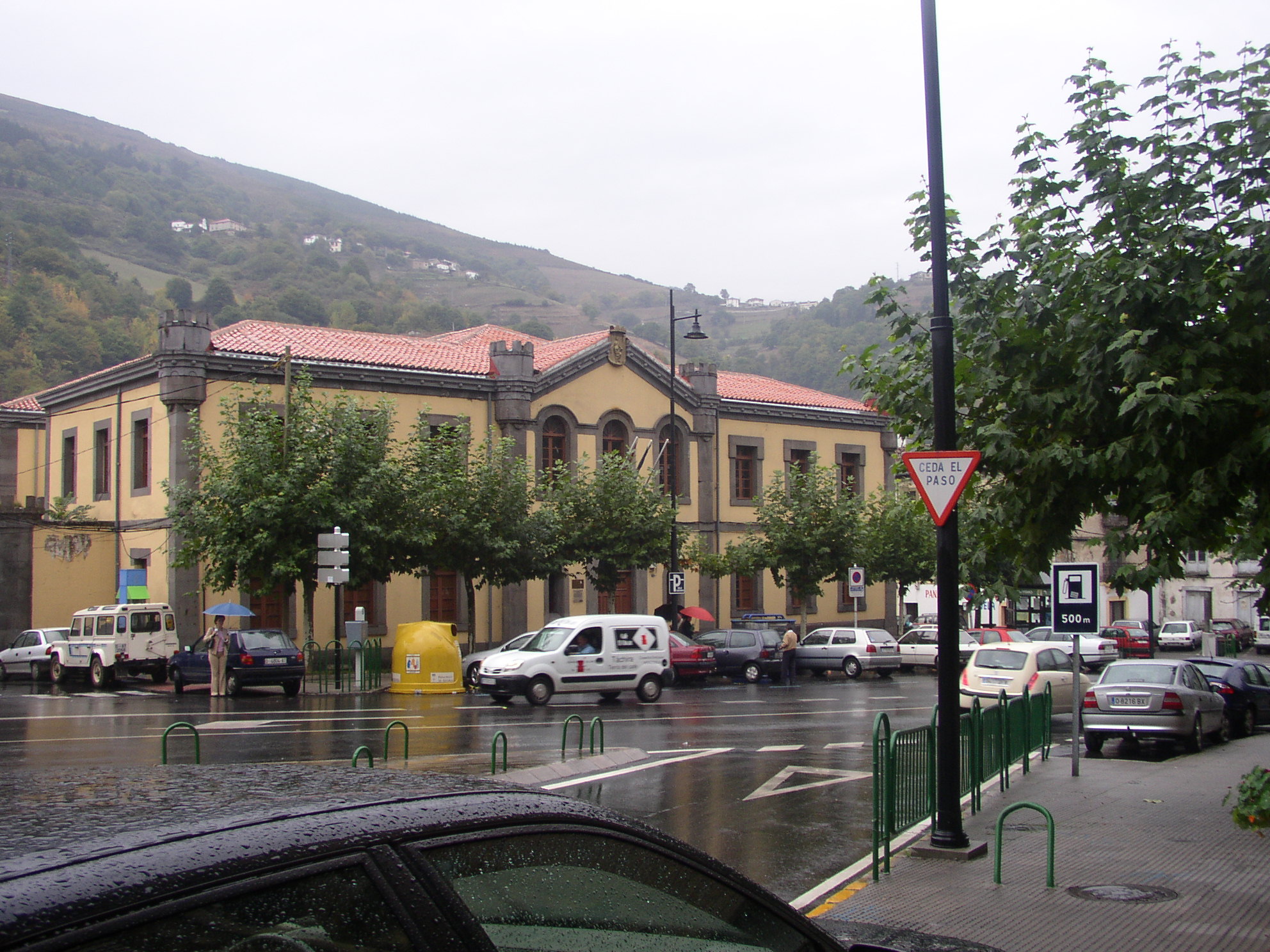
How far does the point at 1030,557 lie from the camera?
11.1 metres

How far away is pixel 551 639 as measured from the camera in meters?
25.2

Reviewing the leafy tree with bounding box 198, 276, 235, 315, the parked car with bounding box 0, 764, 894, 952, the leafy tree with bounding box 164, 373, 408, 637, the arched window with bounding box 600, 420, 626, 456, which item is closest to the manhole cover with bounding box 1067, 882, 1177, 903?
the parked car with bounding box 0, 764, 894, 952

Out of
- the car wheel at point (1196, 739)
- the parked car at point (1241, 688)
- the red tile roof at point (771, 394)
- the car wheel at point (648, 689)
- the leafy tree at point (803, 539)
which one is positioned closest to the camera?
the car wheel at point (1196, 739)

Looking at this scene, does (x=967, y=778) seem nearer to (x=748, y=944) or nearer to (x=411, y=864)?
(x=748, y=944)

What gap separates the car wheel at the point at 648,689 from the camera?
2588cm

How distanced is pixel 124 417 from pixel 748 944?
3637 centimetres

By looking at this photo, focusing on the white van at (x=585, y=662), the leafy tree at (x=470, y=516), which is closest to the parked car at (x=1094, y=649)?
the white van at (x=585, y=662)

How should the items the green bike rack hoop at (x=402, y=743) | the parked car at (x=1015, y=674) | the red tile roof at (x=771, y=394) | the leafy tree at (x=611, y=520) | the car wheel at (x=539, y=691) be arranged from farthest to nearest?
the red tile roof at (x=771, y=394)
the leafy tree at (x=611, y=520)
the car wheel at (x=539, y=691)
the parked car at (x=1015, y=674)
the green bike rack hoop at (x=402, y=743)

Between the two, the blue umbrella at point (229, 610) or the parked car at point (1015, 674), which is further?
the blue umbrella at point (229, 610)

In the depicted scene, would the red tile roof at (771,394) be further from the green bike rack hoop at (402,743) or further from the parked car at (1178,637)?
the green bike rack hoop at (402,743)

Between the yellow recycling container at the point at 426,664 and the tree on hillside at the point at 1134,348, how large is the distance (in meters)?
18.6

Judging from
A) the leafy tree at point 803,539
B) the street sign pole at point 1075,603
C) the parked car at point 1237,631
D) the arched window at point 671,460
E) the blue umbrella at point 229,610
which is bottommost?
the parked car at point 1237,631

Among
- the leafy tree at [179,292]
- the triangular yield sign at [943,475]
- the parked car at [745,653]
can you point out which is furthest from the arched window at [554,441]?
the leafy tree at [179,292]

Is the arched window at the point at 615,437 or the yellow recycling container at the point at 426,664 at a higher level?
the arched window at the point at 615,437
